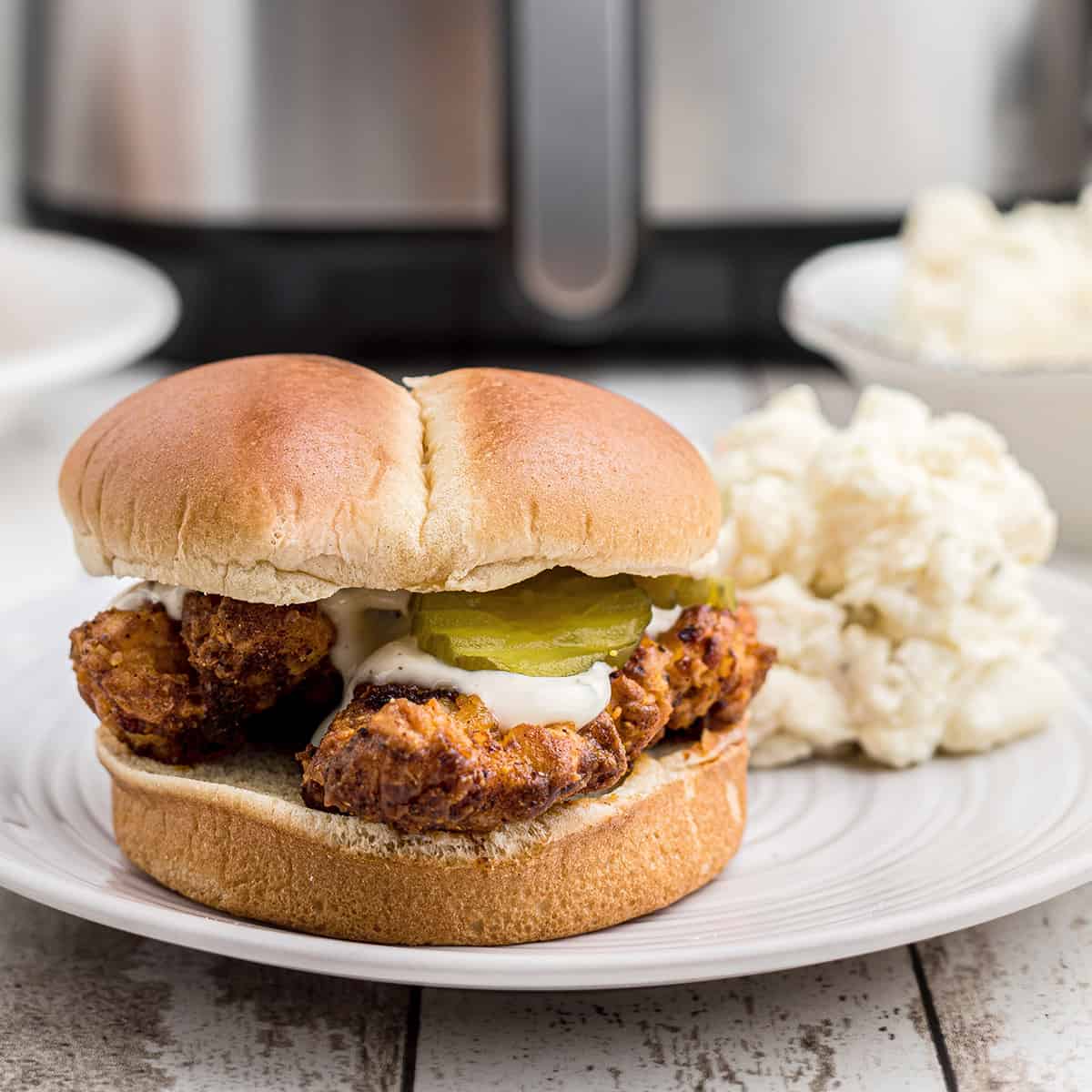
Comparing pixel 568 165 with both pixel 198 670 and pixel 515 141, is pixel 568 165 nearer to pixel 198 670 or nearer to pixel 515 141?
pixel 515 141

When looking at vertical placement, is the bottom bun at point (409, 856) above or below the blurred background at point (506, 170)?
below

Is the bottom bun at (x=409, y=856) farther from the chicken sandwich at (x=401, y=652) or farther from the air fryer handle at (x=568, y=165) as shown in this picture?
the air fryer handle at (x=568, y=165)

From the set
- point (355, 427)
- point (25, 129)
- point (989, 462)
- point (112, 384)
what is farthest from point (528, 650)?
point (25, 129)

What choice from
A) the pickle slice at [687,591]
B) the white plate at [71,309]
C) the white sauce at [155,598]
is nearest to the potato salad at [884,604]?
the pickle slice at [687,591]

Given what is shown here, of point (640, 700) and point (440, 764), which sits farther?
point (640, 700)

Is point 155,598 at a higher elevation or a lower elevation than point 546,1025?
higher

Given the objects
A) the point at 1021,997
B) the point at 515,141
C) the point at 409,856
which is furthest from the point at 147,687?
the point at 515,141
